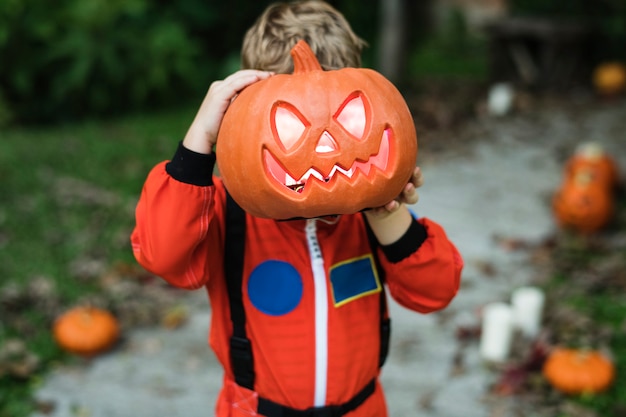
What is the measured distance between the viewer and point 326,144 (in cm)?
174

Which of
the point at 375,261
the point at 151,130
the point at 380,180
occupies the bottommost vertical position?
the point at 151,130

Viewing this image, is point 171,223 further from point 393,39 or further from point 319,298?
point 393,39

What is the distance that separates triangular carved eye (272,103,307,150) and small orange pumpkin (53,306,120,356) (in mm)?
3077

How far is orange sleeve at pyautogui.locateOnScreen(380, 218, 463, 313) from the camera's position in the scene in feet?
6.59

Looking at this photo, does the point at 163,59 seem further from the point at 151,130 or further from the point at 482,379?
the point at 482,379

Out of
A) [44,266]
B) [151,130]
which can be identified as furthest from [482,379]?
[151,130]

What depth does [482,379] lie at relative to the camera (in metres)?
4.12

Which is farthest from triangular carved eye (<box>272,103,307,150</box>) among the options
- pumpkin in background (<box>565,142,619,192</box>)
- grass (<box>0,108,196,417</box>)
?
pumpkin in background (<box>565,142,619,192</box>)

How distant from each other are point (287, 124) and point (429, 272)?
1.96 ft

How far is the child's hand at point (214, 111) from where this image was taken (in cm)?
184

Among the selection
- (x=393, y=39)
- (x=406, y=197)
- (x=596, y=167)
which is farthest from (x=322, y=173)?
(x=393, y=39)

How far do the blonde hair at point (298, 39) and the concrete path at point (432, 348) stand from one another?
2431mm

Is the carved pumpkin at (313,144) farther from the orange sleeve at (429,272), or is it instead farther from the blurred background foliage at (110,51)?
the blurred background foliage at (110,51)

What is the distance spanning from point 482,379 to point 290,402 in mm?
2325
